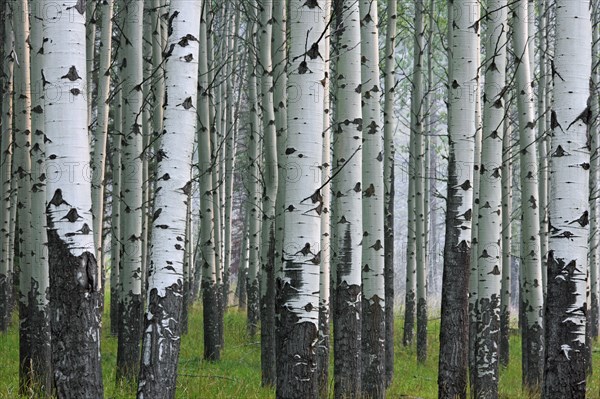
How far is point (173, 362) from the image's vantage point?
5.27 meters

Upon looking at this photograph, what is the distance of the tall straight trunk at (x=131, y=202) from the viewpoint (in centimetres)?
911

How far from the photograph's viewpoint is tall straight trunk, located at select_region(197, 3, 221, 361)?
11555 mm

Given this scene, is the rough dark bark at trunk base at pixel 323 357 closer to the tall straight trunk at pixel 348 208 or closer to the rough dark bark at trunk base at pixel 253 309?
the tall straight trunk at pixel 348 208

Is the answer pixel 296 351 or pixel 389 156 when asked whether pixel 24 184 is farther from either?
pixel 389 156

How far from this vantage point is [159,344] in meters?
5.20

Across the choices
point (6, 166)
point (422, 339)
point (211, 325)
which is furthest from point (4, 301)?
point (422, 339)

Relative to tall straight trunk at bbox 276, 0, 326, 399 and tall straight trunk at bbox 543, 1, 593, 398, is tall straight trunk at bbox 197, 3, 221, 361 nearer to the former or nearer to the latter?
tall straight trunk at bbox 276, 0, 326, 399

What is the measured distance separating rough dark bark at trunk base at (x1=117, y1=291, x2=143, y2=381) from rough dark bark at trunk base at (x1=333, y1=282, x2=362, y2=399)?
9.69 ft

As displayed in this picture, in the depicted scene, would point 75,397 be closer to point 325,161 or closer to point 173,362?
point 173,362

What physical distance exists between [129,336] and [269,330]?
1958 mm

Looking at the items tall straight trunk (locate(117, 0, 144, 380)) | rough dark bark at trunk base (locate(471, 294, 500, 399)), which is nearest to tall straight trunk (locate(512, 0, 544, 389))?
rough dark bark at trunk base (locate(471, 294, 500, 399))

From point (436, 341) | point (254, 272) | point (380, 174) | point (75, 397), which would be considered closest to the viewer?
point (75, 397)

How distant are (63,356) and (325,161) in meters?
3.74

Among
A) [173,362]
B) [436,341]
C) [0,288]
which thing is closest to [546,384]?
[173,362]
